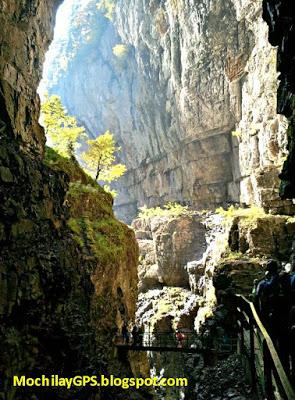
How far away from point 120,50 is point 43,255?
44.9 m

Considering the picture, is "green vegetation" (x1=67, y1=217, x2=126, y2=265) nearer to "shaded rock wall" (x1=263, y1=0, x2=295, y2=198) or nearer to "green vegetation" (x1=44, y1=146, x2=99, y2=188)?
"green vegetation" (x1=44, y1=146, x2=99, y2=188)

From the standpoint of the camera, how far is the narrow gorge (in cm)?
785

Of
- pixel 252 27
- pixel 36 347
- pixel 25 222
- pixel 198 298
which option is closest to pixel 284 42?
pixel 25 222

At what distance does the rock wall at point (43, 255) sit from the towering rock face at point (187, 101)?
953cm

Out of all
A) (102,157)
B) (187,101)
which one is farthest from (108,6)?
(102,157)

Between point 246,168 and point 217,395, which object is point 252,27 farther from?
point 217,395

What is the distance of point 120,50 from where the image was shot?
48094mm

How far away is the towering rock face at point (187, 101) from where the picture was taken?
2512 centimetres

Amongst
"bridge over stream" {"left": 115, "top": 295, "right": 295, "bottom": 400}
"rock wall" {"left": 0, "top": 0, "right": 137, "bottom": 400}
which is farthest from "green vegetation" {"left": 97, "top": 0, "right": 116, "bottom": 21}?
"bridge over stream" {"left": 115, "top": 295, "right": 295, "bottom": 400}

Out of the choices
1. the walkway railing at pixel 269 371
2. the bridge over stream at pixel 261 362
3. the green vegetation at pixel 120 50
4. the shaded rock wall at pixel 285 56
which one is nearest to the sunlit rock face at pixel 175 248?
the bridge over stream at pixel 261 362

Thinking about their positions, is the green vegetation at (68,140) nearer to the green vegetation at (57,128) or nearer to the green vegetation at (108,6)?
the green vegetation at (57,128)

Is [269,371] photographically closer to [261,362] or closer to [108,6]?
[261,362]

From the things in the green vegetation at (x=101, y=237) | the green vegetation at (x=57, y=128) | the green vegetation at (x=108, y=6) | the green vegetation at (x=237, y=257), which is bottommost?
the green vegetation at (x=237, y=257)

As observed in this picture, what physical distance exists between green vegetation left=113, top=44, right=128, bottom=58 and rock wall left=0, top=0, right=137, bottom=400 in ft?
108
